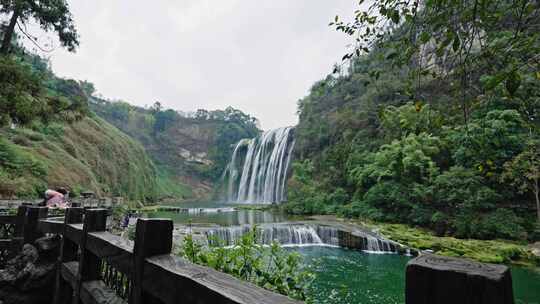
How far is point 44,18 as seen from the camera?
6.79m

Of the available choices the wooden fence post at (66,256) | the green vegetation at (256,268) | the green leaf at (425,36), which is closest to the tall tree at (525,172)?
the green leaf at (425,36)

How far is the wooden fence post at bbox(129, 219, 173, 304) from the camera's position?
1382mm

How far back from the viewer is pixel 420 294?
0.55m

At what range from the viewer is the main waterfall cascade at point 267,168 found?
1211 inches

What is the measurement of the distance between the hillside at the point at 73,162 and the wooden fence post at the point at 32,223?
416 centimetres

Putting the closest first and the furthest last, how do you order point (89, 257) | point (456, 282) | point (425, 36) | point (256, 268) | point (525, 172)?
point (456, 282) < point (425, 36) < point (89, 257) < point (256, 268) < point (525, 172)

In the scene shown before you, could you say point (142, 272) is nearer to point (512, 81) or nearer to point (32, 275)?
point (512, 81)

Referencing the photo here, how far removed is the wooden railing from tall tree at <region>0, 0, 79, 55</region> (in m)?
6.75

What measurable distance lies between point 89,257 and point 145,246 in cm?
130

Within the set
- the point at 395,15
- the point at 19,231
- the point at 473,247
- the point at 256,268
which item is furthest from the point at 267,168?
the point at 395,15

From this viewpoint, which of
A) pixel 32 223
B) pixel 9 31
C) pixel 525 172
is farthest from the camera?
pixel 525 172

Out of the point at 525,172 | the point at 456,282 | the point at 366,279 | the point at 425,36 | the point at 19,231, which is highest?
the point at 425,36

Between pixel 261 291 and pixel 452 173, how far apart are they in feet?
42.6

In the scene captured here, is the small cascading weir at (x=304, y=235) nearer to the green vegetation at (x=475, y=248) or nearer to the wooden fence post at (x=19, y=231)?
the green vegetation at (x=475, y=248)
